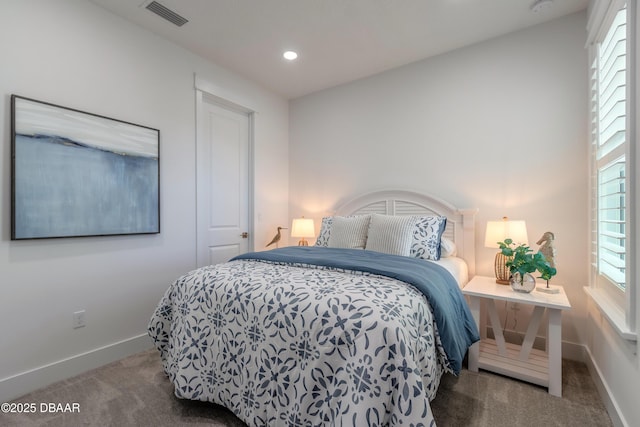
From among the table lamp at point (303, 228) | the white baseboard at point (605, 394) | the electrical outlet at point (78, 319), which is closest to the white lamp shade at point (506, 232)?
the white baseboard at point (605, 394)

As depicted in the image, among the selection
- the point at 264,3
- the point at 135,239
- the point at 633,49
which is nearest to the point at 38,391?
the point at 135,239

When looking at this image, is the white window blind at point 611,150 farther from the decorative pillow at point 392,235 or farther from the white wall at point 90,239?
the white wall at point 90,239

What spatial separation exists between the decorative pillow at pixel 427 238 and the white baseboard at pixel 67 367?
2389mm

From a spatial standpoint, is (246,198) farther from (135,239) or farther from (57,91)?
(57,91)

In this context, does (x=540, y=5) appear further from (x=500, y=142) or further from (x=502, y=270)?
(x=502, y=270)

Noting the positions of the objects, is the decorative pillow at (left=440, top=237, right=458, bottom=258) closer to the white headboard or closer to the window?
the white headboard

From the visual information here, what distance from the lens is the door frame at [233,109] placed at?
2.97 metres

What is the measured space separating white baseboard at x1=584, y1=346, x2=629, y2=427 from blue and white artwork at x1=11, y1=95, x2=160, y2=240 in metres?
3.21

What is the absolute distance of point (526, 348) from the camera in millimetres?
2076

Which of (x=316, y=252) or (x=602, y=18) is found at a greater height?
(x=602, y=18)

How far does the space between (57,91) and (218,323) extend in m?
1.93

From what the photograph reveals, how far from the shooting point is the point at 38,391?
1930mm

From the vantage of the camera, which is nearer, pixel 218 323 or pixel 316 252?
pixel 218 323

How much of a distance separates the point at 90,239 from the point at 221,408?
1530 mm
